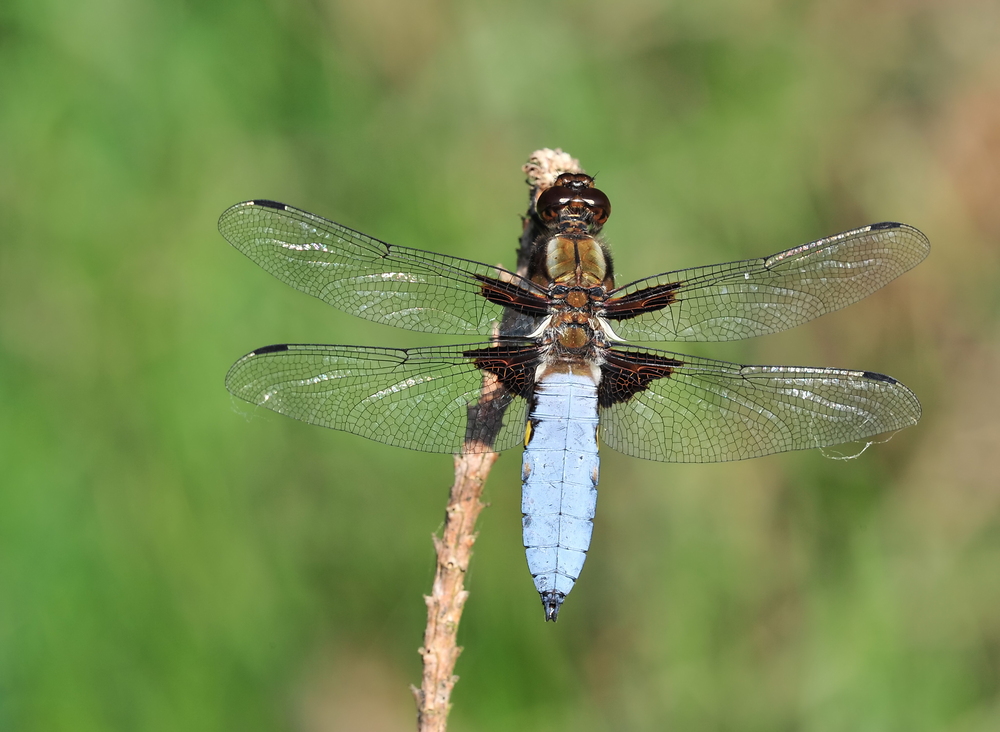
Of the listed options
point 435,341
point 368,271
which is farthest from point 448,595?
point 435,341

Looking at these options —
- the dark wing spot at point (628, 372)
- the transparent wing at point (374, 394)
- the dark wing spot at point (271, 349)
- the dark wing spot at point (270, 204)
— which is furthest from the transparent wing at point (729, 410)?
the dark wing spot at point (270, 204)

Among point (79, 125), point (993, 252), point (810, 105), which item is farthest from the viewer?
point (810, 105)

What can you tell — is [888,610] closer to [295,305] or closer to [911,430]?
[911,430]

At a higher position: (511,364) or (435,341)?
(435,341)

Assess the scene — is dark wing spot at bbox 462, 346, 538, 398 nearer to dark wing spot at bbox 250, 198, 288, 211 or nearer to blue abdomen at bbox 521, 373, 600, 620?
blue abdomen at bbox 521, 373, 600, 620

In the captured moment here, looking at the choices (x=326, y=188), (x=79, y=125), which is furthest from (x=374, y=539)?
(x=79, y=125)

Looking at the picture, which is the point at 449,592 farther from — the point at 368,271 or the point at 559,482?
the point at 368,271

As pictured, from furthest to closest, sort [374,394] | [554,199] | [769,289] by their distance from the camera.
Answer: [769,289], [554,199], [374,394]
